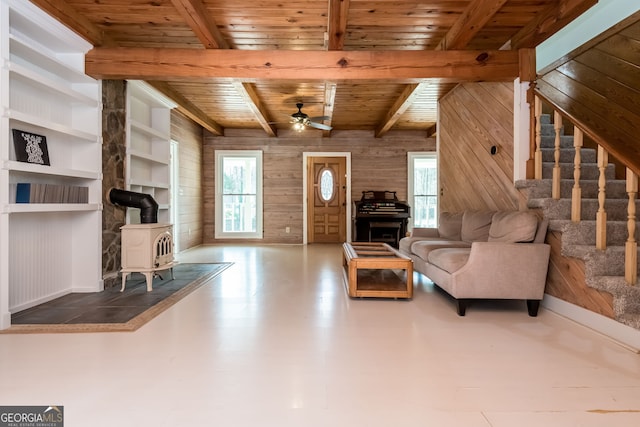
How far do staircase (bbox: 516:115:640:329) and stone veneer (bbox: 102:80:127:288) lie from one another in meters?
4.22

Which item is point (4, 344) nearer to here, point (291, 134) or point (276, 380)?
A: point (276, 380)

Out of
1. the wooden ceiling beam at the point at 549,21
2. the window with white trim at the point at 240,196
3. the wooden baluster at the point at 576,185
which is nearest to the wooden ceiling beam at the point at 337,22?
the wooden ceiling beam at the point at 549,21

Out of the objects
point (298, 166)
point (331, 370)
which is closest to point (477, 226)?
point (331, 370)

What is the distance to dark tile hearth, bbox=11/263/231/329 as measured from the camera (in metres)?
2.61

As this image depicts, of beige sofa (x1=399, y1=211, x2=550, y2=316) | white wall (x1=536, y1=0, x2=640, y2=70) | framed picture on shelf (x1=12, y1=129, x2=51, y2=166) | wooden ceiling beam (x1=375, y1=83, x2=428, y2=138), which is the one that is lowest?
beige sofa (x1=399, y1=211, x2=550, y2=316)

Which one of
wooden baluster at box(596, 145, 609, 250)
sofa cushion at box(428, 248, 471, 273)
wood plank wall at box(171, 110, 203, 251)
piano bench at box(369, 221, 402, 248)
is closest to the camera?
wooden baluster at box(596, 145, 609, 250)

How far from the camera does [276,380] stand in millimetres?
1698

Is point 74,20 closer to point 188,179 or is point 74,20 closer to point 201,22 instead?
point 201,22

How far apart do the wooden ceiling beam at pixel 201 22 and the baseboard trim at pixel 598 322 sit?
384 centimetres

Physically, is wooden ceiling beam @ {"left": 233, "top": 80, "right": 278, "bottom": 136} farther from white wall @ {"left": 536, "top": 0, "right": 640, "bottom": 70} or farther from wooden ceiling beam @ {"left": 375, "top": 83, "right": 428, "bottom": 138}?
white wall @ {"left": 536, "top": 0, "right": 640, "bottom": 70}

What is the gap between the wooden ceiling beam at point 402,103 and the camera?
446 centimetres

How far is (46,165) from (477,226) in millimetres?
4192

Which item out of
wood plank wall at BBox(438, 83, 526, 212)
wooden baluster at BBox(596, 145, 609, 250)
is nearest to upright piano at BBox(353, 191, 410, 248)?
wood plank wall at BBox(438, 83, 526, 212)

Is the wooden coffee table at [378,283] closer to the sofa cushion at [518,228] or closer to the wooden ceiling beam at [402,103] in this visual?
the sofa cushion at [518,228]
